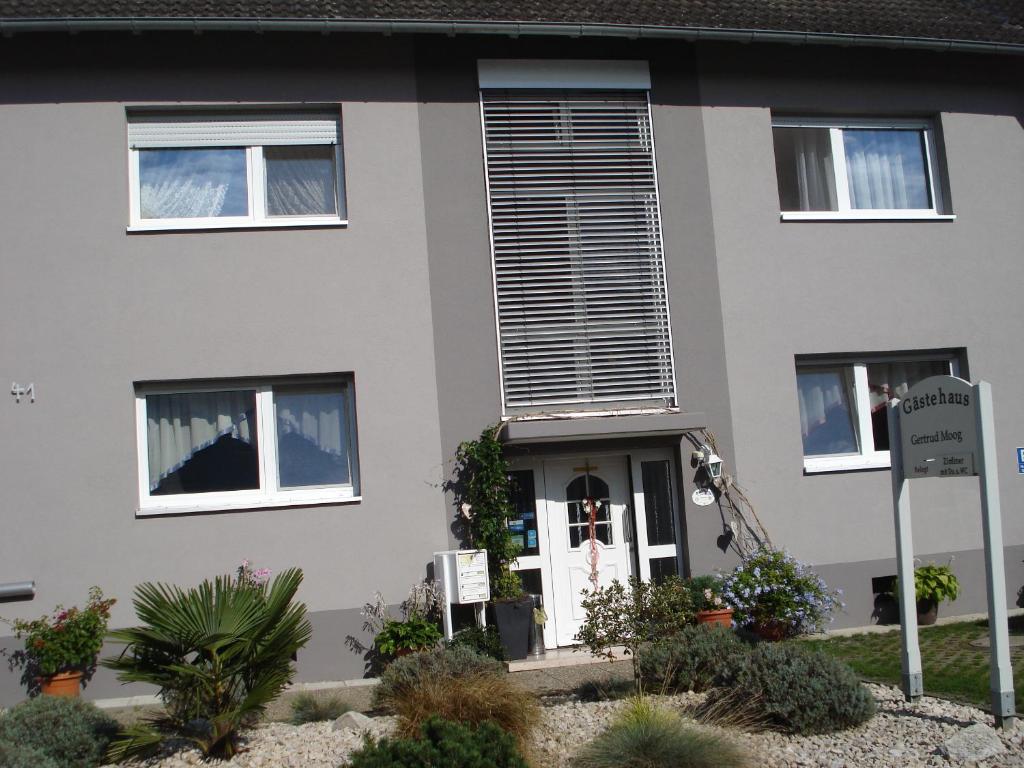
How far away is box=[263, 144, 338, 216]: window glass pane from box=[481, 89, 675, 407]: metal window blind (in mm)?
1655

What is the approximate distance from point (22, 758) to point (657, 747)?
351 cm

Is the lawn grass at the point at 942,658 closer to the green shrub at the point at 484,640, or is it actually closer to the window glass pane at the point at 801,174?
the green shrub at the point at 484,640

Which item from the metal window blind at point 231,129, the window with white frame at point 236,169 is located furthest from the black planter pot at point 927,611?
the metal window blind at point 231,129

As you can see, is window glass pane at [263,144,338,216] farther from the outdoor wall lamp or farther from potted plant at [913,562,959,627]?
potted plant at [913,562,959,627]

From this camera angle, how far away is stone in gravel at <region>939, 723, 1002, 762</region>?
5809 millimetres

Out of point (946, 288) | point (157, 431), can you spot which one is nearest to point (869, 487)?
point (946, 288)

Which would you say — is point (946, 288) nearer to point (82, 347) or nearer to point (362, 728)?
point (362, 728)

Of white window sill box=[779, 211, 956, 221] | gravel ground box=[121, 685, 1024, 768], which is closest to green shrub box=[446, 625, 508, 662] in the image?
gravel ground box=[121, 685, 1024, 768]

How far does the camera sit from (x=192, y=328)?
32.7 ft

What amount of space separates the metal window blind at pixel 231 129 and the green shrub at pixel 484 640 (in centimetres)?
508

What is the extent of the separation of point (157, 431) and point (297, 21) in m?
4.14

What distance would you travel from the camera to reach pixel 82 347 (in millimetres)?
9766

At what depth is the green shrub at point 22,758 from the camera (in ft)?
18.8

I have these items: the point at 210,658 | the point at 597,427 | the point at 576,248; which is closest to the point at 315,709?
the point at 210,658
